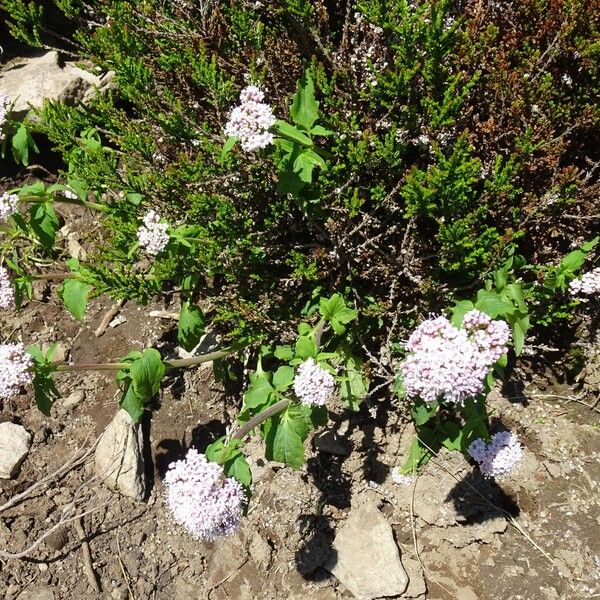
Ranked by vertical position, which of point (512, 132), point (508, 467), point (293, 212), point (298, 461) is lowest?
point (508, 467)

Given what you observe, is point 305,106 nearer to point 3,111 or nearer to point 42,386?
point 3,111

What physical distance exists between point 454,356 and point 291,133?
3.63 ft

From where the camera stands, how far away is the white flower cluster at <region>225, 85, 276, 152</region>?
7.54ft

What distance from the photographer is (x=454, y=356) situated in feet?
6.88

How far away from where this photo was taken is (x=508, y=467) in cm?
273

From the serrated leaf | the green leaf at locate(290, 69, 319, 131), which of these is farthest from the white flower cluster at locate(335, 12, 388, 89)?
the serrated leaf

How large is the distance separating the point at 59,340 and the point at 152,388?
67.6 inches

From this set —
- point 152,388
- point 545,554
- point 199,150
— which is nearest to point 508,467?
point 545,554

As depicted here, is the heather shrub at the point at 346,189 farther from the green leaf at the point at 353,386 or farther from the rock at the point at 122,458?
the rock at the point at 122,458

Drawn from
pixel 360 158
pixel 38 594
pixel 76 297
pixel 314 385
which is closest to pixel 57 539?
pixel 38 594

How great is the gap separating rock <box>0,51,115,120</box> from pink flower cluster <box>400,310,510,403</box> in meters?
3.54

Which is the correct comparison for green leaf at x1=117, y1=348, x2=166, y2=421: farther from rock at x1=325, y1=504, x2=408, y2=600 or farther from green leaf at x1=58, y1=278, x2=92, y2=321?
rock at x1=325, y1=504, x2=408, y2=600

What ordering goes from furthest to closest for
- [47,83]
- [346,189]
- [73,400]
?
1. [47,83]
2. [73,400]
3. [346,189]

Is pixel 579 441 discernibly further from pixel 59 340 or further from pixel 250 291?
pixel 59 340
